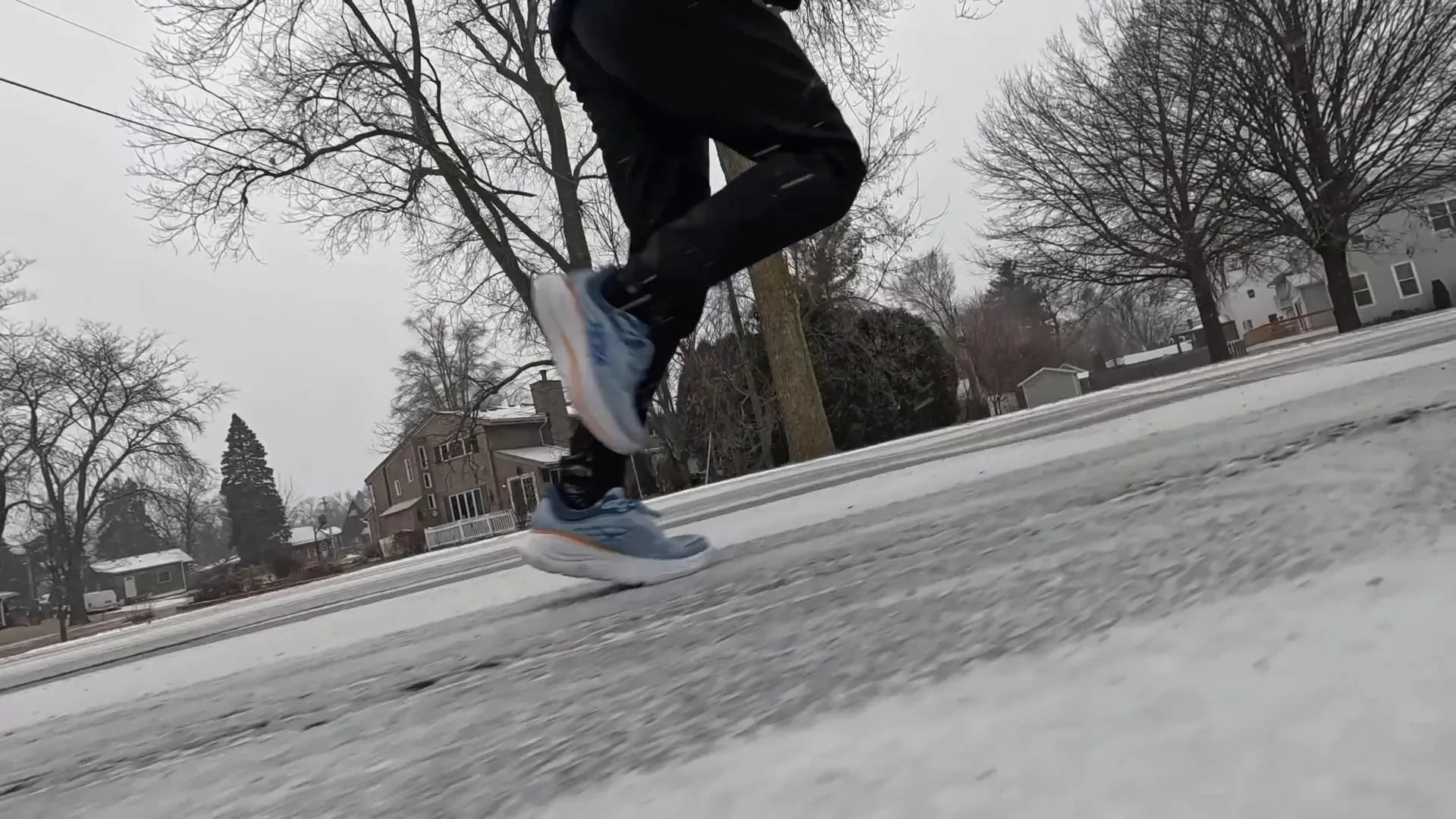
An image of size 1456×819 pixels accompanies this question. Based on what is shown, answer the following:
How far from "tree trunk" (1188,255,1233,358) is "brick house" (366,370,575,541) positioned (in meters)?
17.4

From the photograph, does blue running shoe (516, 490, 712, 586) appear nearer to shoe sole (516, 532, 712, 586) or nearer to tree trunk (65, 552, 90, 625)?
shoe sole (516, 532, 712, 586)

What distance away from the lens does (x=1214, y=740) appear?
0.28m

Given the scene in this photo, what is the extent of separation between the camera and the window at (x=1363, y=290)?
28094mm

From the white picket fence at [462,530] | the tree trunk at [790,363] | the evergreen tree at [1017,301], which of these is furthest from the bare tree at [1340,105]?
the white picket fence at [462,530]

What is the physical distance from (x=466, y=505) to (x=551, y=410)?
8.33 m

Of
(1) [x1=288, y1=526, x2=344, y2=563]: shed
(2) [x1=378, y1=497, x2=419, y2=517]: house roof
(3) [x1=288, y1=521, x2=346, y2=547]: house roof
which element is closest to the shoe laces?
(1) [x1=288, y1=526, x2=344, y2=563]: shed

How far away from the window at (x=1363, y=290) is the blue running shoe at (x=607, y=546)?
34.2 metres

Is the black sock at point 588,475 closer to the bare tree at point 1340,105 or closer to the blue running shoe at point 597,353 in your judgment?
the blue running shoe at point 597,353

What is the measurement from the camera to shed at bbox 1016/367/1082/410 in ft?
92.5

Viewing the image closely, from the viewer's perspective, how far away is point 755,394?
14617mm

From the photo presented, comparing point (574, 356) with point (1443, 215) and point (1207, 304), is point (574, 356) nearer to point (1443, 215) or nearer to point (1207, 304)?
point (1207, 304)

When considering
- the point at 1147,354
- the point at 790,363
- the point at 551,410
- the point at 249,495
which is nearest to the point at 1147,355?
the point at 1147,354

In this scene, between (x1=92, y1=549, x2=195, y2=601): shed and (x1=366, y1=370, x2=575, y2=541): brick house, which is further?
(x1=92, y1=549, x2=195, y2=601): shed

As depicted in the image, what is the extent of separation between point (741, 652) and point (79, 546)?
96.2 feet
